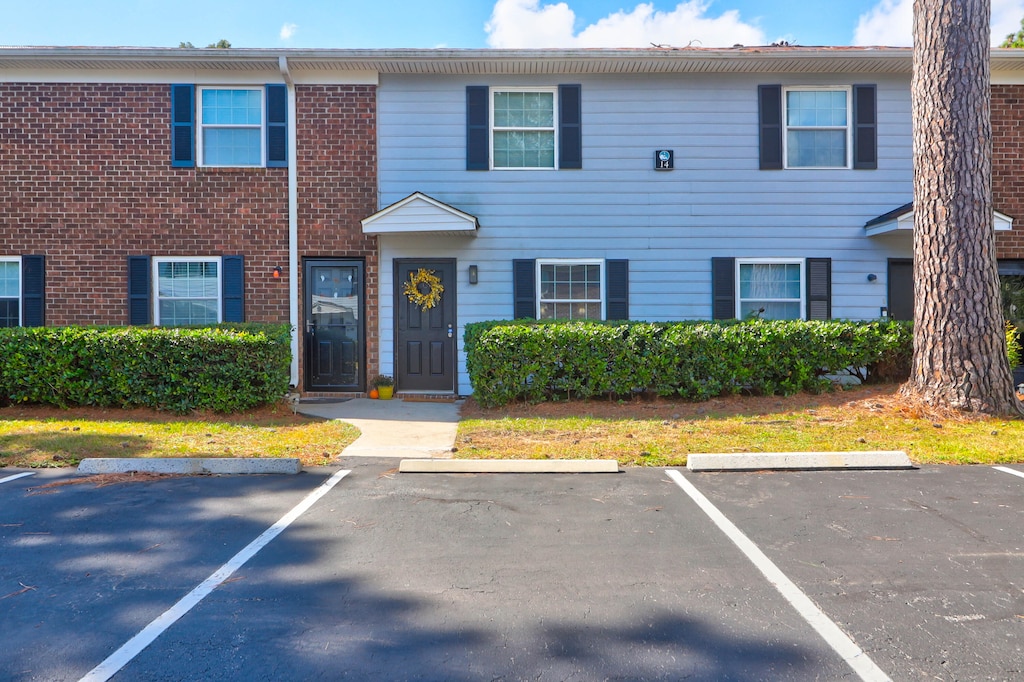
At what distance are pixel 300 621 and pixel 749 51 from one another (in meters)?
10.4

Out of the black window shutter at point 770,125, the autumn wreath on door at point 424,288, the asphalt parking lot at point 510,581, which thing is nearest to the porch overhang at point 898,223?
the black window shutter at point 770,125

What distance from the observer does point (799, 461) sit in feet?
19.6

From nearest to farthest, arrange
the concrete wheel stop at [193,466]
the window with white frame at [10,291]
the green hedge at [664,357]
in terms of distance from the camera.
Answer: the concrete wheel stop at [193,466], the green hedge at [664,357], the window with white frame at [10,291]

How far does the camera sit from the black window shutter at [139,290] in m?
10.8

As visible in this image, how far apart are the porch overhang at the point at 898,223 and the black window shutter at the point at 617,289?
3812 millimetres

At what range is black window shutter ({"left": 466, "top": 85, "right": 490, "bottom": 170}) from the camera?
10.9 metres

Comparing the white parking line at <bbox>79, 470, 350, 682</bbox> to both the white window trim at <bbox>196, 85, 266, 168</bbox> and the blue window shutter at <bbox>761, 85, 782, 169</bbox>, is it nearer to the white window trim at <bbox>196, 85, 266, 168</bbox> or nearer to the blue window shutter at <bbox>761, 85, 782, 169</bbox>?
the white window trim at <bbox>196, 85, 266, 168</bbox>

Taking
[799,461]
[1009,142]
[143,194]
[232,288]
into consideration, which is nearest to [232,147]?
→ [143,194]

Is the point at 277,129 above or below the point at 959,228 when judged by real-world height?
above

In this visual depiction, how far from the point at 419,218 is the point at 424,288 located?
1319 mm

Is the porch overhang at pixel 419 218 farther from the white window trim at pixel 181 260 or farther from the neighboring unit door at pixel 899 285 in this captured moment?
the neighboring unit door at pixel 899 285

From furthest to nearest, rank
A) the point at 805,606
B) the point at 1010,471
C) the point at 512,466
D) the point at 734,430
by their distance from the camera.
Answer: the point at 734,430, the point at 512,466, the point at 1010,471, the point at 805,606

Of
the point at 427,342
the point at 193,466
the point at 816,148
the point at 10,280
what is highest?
the point at 816,148

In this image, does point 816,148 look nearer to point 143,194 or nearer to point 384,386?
point 384,386
